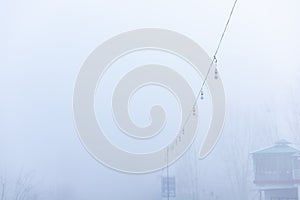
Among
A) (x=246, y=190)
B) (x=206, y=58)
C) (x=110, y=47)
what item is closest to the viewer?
(x=206, y=58)

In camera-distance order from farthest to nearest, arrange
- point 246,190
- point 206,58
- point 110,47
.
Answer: point 246,190 < point 110,47 < point 206,58

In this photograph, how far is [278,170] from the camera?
1154 cm

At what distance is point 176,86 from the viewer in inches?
427

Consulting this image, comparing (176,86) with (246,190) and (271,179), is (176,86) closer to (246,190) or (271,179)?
(271,179)

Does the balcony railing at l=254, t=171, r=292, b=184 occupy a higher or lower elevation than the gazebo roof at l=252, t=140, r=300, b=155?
lower

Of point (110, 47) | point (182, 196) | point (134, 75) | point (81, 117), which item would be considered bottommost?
point (182, 196)

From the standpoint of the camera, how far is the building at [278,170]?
1131 cm

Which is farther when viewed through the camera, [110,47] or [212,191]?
[212,191]

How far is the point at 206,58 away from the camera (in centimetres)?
1038

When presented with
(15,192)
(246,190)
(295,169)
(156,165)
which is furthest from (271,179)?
(15,192)

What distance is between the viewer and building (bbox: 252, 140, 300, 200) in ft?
37.1

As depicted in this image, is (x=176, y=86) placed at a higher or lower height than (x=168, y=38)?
A: lower

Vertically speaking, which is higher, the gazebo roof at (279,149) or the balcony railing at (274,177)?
the gazebo roof at (279,149)

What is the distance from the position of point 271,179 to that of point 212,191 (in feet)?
14.3
